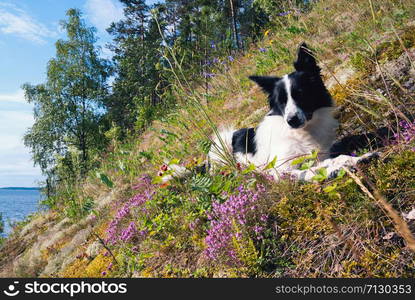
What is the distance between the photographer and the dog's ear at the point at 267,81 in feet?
11.4

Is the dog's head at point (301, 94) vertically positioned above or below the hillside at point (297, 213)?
above

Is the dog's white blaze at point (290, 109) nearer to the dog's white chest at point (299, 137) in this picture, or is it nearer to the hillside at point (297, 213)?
the dog's white chest at point (299, 137)

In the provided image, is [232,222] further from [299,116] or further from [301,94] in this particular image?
[301,94]

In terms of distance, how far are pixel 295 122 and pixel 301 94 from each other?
0.36 meters

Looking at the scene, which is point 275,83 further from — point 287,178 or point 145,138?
point 145,138

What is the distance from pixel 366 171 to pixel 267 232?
0.91 metres

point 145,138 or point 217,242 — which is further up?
point 145,138

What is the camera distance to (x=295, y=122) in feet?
10.0

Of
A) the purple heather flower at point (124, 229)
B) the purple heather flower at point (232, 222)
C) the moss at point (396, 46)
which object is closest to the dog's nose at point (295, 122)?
the purple heather flower at point (232, 222)

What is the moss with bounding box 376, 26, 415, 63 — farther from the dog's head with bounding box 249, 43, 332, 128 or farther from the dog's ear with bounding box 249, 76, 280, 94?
the dog's ear with bounding box 249, 76, 280, 94

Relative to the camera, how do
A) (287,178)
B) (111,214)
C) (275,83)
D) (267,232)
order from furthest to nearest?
(111,214), (275,83), (287,178), (267,232)

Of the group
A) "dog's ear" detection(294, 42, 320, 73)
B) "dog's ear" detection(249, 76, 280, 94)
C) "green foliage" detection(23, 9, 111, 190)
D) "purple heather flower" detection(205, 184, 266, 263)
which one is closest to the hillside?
"purple heather flower" detection(205, 184, 266, 263)

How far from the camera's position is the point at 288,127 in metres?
3.23

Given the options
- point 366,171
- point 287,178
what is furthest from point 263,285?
point 366,171
